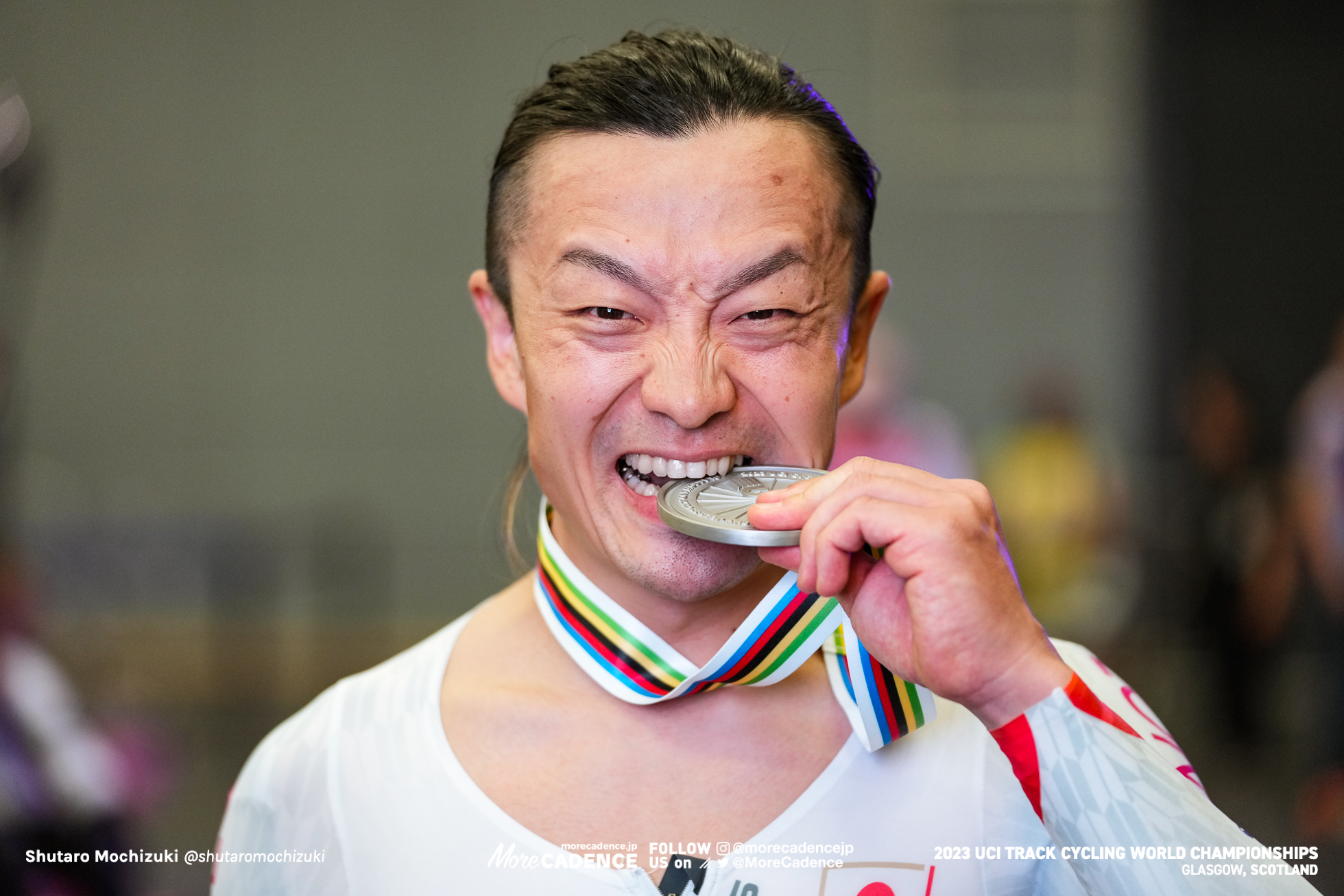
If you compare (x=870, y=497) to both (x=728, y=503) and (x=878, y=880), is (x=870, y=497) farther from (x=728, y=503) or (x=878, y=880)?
(x=878, y=880)

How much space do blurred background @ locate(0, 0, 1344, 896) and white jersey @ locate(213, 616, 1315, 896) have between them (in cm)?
612

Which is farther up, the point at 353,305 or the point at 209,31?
the point at 209,31

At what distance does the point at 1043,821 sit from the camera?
1.33 meters

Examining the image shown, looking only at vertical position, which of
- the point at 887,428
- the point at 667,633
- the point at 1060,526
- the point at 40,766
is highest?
the point at 667,633

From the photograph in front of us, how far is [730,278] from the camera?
1575 mm

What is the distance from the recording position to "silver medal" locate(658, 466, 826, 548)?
1391mm

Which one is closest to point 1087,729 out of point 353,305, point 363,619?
point 363,619

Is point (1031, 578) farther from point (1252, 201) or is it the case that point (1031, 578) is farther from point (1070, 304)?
point (1252, 201)

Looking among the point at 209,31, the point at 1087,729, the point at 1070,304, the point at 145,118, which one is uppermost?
the point at 209,31

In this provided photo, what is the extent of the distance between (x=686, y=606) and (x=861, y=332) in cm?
52

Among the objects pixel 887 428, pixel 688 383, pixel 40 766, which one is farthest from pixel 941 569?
pixel 887 428

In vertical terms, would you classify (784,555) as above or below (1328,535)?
above

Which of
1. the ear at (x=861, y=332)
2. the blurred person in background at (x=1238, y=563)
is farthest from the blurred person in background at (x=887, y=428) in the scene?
the ear at (x=861, y=332)

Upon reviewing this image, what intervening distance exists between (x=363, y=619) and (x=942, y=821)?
22.7 feet
